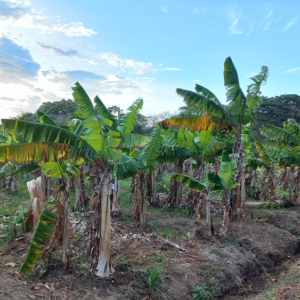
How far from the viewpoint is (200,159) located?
12.7 m

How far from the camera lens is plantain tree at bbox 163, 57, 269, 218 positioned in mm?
10211

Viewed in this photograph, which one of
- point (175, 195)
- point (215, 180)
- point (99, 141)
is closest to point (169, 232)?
point (215, 180)

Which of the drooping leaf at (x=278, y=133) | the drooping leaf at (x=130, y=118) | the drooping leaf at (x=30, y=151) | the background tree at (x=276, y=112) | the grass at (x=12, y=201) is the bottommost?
the grass at (x=12, y=201)

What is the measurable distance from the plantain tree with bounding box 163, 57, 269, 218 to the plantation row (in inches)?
1.6

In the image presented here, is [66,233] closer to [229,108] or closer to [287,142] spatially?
[229,108]

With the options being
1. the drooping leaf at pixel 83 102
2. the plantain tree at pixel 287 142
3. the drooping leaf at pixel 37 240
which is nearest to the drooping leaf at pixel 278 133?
the plantain tree at pixel 287 142

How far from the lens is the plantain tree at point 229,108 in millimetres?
10211

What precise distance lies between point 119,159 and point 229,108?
19.1ft

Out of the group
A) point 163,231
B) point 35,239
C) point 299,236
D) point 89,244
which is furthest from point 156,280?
point 299,236

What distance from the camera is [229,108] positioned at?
1130 cm

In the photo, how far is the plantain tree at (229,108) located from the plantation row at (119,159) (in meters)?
0.04

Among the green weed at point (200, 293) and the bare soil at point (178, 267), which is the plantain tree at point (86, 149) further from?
the green weed at point (200, 293)

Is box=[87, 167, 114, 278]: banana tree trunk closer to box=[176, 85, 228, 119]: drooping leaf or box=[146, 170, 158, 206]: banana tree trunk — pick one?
box=[176, 85, 228, 119]: drooping leaf

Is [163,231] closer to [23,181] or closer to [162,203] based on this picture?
[162,203]
